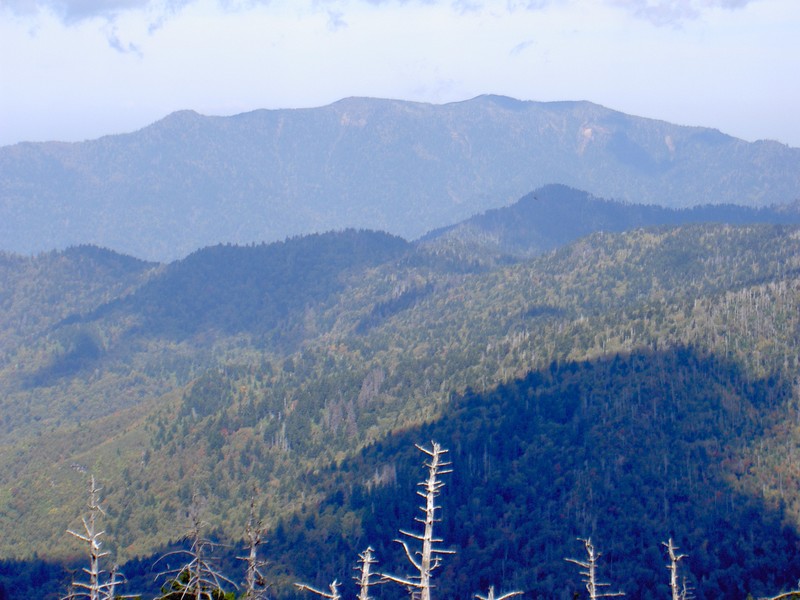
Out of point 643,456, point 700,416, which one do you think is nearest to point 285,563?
point 643,456

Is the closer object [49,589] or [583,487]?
[49,589]

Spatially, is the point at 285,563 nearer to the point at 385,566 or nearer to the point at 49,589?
the point at 385,566

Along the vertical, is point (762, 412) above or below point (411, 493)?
above

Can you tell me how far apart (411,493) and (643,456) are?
46.3m

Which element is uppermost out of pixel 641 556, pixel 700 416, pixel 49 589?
pixel 700 416

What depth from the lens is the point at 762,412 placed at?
648ft

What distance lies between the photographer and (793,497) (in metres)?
170

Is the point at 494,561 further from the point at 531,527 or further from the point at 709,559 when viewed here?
the point at 709,559

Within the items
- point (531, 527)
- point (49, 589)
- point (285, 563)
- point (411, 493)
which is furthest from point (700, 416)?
point (49, 589)

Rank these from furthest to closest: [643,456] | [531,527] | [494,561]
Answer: [643,456] → [531,527] → [494,561]

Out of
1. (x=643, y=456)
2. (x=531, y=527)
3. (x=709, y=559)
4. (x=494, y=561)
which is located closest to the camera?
(x=709, y=559)

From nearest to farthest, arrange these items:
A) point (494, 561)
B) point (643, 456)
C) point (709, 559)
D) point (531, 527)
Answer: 1. point (709, 559)
2. point (494, 561)
3. point (531, 527)
4. point (643, 456)

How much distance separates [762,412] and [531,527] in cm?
5713

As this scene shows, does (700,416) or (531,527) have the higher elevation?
(700,416)
